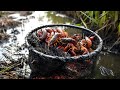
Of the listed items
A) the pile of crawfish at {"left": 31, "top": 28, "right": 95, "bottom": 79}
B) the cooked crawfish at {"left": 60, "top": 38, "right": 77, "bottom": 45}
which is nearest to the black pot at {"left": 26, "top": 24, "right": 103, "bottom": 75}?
the pile of crawfish at {"left": 31, "top": 28, "right": 95, "bottom": 79}

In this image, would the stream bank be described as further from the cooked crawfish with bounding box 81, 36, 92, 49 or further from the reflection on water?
the cooked crawfish with bounding box 81, 36, 92, 49

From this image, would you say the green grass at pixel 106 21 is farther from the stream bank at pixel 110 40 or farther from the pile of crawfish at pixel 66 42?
the pile of crawfish at pixel 66 42

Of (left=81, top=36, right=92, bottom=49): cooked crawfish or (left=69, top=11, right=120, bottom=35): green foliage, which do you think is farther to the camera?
(left=69, top=11, right=120, bottom=35): green foliage

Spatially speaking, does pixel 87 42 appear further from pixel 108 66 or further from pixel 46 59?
pixel 46 59

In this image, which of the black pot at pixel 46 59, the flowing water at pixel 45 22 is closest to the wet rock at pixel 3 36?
the flowing water at pixel 45 22

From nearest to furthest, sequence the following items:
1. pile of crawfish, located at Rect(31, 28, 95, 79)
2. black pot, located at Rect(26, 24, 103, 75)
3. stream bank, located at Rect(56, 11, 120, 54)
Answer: black pot, located at Rect(26, 24, 103, 75)
pile of crawfish, located at Rect(31, 28, 95, 79)
stream bank, located at Rect(56, 11, 120, 54)

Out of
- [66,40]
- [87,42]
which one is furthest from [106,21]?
[66,40]
